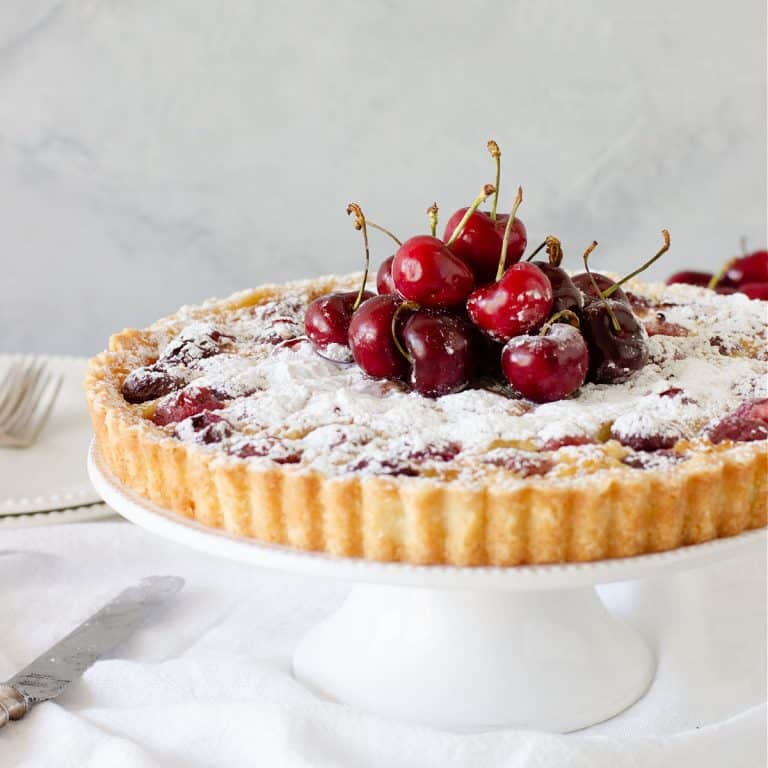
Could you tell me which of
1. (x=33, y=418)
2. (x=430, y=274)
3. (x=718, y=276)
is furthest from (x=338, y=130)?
(x=430, y=274)

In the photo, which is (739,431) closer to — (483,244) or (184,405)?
(483,244)

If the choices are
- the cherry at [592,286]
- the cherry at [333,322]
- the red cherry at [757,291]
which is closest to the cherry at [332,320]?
the cherry at [333,322]

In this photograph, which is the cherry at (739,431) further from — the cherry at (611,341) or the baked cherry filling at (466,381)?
the cherry at (611,341)

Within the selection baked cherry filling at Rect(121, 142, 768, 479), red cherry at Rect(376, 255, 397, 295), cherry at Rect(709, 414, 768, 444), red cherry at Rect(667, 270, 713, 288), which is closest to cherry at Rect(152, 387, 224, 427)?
baked cherry filling at Rect(121, 142, 768, 479)

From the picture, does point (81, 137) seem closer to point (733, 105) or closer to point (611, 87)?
point (611, 87)

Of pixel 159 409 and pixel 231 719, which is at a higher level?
pixel 159 409

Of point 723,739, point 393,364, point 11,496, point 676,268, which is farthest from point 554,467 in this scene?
point 676,268
